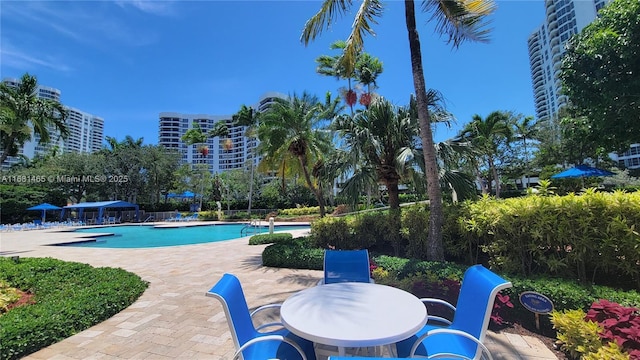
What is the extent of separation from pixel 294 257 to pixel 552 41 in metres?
110

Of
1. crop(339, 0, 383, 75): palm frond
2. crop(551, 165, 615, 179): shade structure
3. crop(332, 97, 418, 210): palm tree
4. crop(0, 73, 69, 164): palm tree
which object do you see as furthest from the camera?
crop(551, 165, 615, 179): shade structure

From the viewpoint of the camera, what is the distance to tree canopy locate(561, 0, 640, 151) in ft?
27.5

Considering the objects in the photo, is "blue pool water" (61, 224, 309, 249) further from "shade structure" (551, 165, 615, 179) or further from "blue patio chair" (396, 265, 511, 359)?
"shade structure" (551, 165, 615, 179)

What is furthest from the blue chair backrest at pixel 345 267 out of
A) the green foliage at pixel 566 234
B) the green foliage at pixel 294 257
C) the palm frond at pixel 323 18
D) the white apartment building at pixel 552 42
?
the white apartment building at pixel 552 42

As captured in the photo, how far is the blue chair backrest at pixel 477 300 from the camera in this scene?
6.67ft

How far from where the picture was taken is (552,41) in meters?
82.8

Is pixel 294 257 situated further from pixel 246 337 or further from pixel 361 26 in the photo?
pixel 361 26

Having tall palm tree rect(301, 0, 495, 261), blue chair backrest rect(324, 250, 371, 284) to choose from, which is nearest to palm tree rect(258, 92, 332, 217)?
tall palm tree rect(301, 0, 495, 261)

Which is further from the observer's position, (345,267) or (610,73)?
(610,73)

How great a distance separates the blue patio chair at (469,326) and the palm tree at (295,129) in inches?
308

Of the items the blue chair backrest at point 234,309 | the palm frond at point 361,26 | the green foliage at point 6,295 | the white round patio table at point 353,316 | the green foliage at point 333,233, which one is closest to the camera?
the white round patio table at point 353,316

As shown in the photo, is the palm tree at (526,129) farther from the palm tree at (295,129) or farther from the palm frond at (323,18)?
the palm frond at (323,18)

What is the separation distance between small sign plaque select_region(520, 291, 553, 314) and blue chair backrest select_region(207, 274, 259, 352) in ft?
10.1

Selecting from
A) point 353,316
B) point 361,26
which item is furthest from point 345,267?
point 361,26
